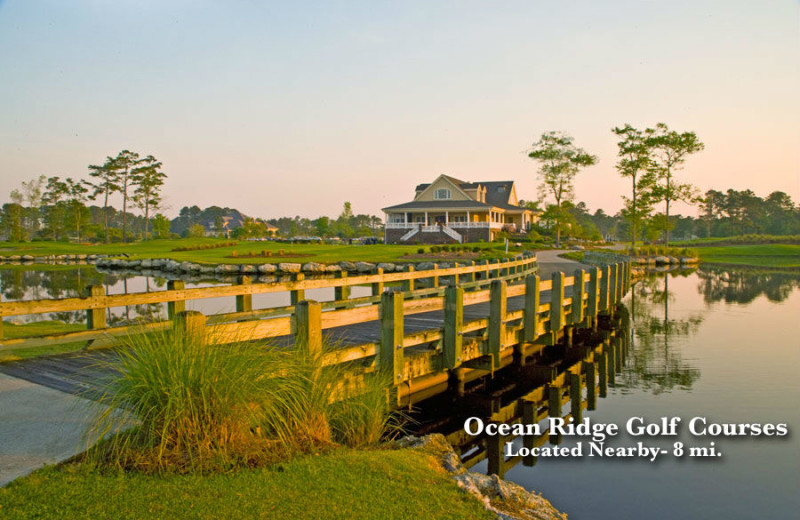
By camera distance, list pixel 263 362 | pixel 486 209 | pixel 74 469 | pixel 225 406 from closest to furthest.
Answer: pixel 74 469, pixel 225 406, pixel 263 362, pixel 486 209

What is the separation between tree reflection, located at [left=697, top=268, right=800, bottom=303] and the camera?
25859mm

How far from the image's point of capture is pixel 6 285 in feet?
95.9

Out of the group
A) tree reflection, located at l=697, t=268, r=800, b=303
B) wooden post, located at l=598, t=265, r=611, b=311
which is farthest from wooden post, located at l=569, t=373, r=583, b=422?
tree reflection, located at l=697, t=268, r=800, b=303

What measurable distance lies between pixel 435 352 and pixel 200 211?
174493mm

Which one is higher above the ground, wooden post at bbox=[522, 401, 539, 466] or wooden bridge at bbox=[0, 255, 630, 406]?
wooden bridge at bbox=[0, 255, 630, 406]

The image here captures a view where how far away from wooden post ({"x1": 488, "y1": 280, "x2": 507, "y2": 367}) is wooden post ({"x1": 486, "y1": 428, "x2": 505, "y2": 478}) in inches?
83.2

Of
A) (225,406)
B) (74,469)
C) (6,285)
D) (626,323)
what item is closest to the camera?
(74,469)

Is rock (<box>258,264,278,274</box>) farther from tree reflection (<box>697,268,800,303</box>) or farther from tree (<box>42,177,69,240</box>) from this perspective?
tree (<box>42,177,69,240</box>)

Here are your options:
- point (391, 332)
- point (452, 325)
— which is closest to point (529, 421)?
A: point (452, 325)

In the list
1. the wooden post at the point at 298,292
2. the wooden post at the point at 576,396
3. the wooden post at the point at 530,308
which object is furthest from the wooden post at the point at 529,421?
the wooden post at the point at 298,292

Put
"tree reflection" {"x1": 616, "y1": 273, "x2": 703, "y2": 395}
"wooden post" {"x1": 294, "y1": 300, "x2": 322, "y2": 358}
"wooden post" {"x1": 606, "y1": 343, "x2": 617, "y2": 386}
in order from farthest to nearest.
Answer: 1. "wooden post" {"x1": 606, "y1": 343, "x2": 617, "y2": 386}
2. "tree reflection" {"x1": 616, "y1": 273, "x2": 703, "y2": 395}
3. "wooden post" {"x1": 294, "y1": 300, "x2": 322, "y2": 358}

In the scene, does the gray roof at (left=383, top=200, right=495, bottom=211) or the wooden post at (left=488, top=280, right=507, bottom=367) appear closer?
the wooden post at (left=488, top=280, right=507, bottom=367)

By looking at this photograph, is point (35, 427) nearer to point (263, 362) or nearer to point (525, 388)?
point (263, 362)

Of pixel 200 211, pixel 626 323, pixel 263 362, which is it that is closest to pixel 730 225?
pixel 626 323
